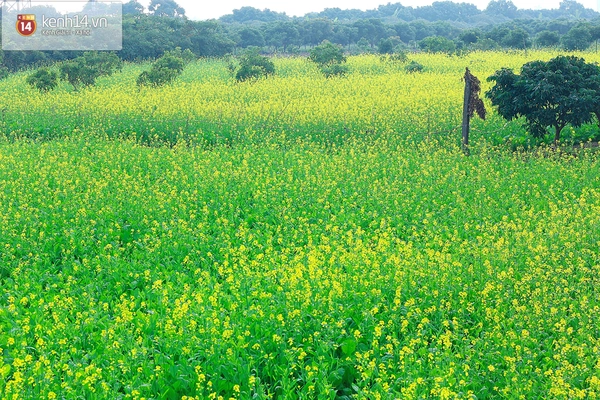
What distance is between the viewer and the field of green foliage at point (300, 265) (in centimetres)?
637

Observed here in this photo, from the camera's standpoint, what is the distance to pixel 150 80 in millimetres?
30109

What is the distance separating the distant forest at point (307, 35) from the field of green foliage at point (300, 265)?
100 ft

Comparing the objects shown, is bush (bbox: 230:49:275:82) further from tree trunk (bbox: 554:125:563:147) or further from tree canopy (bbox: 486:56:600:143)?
tree trunk (bbox: 554:125:563:147)

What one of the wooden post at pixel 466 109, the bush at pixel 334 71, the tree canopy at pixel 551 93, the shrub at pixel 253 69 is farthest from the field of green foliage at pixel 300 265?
the bush at pixel 334 71

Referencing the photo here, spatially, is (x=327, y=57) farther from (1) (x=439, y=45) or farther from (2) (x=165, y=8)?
(2) (x=165, y=8)

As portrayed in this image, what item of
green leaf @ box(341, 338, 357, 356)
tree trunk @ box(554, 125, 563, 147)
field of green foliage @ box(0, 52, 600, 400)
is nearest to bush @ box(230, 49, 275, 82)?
field of green foliage @ box(0, 52, 600, 400)

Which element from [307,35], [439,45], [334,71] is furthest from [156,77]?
[307,35]

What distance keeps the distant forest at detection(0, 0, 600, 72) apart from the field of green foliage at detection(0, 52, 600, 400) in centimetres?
3056

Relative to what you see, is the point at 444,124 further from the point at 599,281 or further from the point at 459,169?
the point at 599,281

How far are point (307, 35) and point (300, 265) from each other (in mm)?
71469

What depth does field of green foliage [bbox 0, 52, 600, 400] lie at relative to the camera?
6367mm

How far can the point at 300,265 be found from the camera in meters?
8.45

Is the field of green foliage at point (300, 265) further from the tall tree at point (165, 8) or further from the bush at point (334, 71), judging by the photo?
the tall tree at point (165, 8)

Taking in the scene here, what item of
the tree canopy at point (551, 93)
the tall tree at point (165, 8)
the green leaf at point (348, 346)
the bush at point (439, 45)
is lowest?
the green leaf at point (348, 346)
